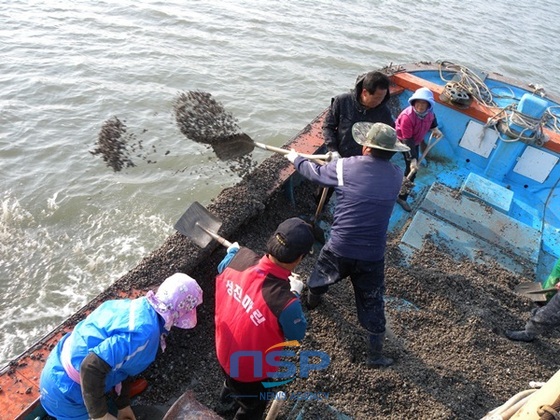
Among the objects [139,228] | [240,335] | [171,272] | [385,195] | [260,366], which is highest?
[385,195]

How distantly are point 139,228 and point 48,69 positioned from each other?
487 cm

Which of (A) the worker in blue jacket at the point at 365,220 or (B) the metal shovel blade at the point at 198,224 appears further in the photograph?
(B) the metal shovel blade at the point at 198,224

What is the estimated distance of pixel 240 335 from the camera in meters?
2.47

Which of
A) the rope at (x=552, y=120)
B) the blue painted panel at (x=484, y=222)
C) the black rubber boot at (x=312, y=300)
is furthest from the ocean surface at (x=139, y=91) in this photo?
the rope at (x=552, y=120)

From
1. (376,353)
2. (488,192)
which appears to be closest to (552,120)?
(488,192)

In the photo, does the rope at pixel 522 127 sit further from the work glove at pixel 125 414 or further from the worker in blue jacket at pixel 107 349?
the work glove at pixel 125 414

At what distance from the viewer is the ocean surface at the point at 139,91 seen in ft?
17.4

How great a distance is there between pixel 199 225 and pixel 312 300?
1224 millimetres

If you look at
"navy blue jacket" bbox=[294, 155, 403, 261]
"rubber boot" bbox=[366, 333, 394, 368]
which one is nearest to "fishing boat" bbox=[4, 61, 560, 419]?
"navy blue jacket" bbox=[294, 155, 403, 261]

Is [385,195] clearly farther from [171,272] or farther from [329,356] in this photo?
[171,272]

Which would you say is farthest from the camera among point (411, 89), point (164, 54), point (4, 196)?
point (164, 54)

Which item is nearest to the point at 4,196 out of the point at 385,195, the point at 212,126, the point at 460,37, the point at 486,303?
the point at 212,126

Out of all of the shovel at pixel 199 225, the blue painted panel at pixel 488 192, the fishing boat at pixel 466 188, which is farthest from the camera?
the blue painted panel at pixel 488 192

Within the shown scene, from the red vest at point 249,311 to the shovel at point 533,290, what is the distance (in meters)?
3.18
